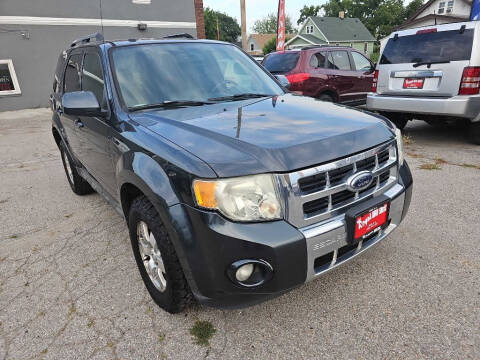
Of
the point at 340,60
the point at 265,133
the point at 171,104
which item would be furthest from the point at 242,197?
the point at 340,60

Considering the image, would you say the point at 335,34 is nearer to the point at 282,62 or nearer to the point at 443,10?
the point at 443,10

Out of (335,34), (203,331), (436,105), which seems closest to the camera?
(203,331)

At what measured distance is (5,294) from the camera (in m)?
2.48

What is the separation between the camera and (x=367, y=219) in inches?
73.8

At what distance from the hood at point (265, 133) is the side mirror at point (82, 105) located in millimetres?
340

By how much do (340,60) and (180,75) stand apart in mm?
6078

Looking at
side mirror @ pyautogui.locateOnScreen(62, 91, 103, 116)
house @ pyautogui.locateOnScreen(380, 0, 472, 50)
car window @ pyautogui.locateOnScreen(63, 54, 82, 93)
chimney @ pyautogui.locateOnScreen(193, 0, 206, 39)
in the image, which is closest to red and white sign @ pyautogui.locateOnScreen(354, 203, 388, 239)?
side mirror @ pyautogui.locateOnScreen(62, 91, 103, 116)

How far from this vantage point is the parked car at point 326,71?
7.08 meters

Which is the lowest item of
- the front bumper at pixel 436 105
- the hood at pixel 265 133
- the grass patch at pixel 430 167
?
the grass patch at pixel 430 167

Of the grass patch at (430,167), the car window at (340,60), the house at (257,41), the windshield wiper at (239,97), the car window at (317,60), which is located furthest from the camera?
the house at (257,41)

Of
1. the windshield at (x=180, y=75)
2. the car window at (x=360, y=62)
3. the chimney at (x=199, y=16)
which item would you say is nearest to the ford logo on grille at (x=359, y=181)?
the windshield at (x=180, y=75)

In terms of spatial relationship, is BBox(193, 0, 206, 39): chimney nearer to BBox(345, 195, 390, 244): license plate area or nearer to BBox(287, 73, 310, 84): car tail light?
BBox(287, 73, 310, 84): car tail light

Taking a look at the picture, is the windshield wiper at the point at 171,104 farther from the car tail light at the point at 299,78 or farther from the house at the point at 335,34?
the house at the point at 335,34

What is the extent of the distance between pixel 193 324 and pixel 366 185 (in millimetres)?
1326
